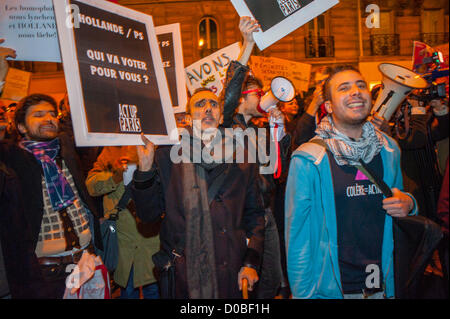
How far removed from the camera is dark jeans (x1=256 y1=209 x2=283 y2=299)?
322 centimetres

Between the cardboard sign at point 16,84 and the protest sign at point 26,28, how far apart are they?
1.63 metres

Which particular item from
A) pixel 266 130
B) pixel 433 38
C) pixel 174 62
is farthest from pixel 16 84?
pixel 433 38

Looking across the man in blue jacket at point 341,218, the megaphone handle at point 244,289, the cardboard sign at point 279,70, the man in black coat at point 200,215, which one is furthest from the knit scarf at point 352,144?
the cardboard sign at point 279,70

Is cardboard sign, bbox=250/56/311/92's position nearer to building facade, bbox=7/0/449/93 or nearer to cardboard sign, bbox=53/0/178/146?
cardboard sign, bbox=53/0/178/146

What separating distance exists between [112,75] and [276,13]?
4.11 ft

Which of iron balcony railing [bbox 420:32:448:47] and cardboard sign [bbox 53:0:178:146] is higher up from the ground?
iron balcony railing [bbox 420:32:448:47]

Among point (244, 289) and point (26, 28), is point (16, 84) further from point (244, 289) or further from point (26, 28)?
point (244, 289)

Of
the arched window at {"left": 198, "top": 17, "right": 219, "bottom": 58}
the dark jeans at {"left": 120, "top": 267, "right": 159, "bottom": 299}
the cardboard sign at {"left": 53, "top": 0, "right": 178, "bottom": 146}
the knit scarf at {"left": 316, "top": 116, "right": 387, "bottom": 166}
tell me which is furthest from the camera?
the arched window at {"left": 198, "top": 17, "right": 219, "bottom": 58}

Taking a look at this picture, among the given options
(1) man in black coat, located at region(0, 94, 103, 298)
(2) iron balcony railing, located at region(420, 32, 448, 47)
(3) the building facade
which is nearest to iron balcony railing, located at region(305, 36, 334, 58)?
(3) the building facade

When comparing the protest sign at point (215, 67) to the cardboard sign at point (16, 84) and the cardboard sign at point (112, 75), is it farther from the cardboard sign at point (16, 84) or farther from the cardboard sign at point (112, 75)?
the cardboard sign at point (16, 84)

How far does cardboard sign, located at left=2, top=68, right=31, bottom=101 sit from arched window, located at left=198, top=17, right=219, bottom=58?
11.6 meters

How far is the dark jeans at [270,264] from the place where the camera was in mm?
3223

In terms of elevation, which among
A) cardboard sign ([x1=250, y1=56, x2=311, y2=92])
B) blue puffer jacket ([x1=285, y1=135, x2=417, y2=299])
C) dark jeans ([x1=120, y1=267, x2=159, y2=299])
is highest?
cardboard sign ([x1=250, y1=56, x2=311, y2=92])

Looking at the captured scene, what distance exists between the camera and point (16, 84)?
4066 millimetres
